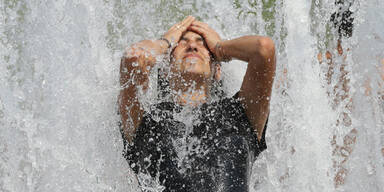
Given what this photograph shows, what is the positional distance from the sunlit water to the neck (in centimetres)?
35

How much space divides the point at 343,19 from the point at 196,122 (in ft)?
5.95

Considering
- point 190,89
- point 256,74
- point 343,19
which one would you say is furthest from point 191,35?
point 343,19

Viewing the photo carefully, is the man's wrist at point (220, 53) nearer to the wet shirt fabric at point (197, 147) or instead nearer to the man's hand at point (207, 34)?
the man's hand at point (207, 34)

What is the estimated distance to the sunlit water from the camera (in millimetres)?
2730

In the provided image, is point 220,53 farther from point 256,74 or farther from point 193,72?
point 256,74

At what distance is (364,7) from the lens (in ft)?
12.0

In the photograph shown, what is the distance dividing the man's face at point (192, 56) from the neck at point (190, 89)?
0.03 metres

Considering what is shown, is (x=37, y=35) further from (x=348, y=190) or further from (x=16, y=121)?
(x=348, y=190)

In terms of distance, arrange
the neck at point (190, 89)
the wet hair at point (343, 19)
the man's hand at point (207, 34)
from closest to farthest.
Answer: the neck at point (190, 89) < the man's hand at point (207, 34) < the wet hair at point (343, 19)

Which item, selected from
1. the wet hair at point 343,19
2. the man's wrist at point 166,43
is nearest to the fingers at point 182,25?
the man's wrist at point 166,43

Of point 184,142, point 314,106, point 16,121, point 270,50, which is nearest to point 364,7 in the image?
point 314,106

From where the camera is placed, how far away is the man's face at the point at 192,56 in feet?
8.46

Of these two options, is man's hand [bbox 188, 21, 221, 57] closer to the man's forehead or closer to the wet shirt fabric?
the man's forehead

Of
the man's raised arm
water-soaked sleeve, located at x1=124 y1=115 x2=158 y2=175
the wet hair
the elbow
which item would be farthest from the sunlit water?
the elbow
